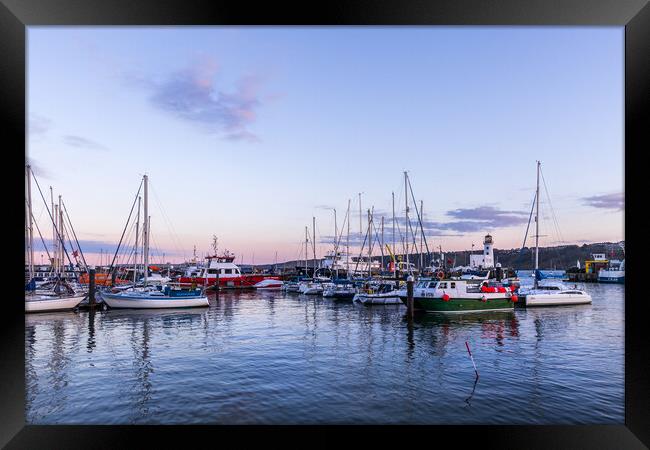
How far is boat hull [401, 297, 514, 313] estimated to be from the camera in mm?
19688

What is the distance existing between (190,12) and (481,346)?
12278 millimetres

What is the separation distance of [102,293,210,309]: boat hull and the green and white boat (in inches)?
484

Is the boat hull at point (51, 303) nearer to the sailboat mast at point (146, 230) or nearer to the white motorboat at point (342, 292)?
the sailboat mast at point (146, 230)

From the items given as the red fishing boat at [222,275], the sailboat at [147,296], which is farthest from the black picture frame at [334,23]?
the red fishing boat at [222,275]

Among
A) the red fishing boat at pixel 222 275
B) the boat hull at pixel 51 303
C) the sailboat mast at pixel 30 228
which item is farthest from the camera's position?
the red fishing boat at pixel 222 275

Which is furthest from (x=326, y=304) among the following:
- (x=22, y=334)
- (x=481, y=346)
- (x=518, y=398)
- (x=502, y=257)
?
(x=502, y=257)

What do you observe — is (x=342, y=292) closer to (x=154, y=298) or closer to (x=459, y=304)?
(x=459, y=304)

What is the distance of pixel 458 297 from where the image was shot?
65.1 ft

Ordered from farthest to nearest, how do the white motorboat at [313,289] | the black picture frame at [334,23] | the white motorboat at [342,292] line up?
Answer: the white motorboat at [313,289]
the white motorboat at [342,292]
the black picture frame at [334,23]

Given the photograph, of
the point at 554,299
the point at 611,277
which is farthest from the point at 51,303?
the point at 611,277

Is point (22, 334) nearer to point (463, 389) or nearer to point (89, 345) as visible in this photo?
point (463, 389)

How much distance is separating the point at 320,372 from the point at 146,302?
50.9 feet

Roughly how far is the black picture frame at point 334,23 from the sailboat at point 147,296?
1847 centimetres

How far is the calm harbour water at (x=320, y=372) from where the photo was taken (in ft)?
22.4
